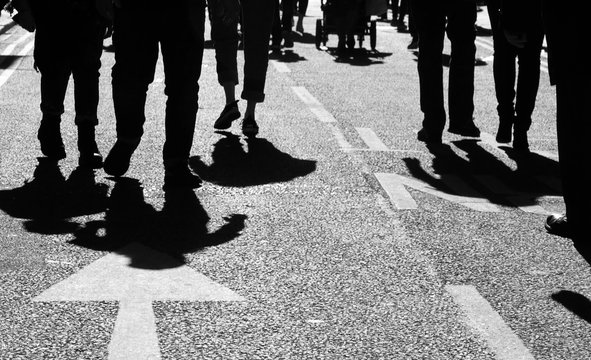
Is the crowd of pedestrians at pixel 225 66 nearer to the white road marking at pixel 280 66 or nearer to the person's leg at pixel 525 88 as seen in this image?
the person's leg at pixel 525 88

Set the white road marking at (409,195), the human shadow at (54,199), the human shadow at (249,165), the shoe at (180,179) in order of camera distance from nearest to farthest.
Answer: the human shadow at (54,199) → the white road marking at (409,195) → the shoe at (180,179) → the human shadow at (249,165)

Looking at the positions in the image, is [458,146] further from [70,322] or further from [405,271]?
[70,322]

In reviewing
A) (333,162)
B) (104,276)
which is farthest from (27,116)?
(104,276)

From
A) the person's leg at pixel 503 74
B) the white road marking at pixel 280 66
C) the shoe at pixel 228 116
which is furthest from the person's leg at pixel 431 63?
the white road marking at pixel 280 66

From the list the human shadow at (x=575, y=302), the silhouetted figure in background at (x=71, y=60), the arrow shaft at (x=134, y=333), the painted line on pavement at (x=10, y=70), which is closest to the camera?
the arrow shaft at (x=134, y=333)

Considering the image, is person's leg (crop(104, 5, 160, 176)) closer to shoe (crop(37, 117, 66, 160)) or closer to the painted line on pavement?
shoe (crop(37, 117, 66, 160))

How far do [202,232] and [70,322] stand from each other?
1691 mm

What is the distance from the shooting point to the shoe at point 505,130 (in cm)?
949

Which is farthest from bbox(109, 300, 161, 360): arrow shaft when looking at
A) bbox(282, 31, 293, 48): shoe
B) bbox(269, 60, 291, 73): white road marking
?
bbox(282, 31, 293, 48): shoe

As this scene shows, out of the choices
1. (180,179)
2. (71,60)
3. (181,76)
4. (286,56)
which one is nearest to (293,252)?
(180,179)

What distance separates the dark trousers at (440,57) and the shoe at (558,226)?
3.31 metres

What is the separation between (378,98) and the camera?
1257 cm

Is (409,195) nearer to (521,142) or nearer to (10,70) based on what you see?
(521,142)

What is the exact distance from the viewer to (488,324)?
4.74 m
